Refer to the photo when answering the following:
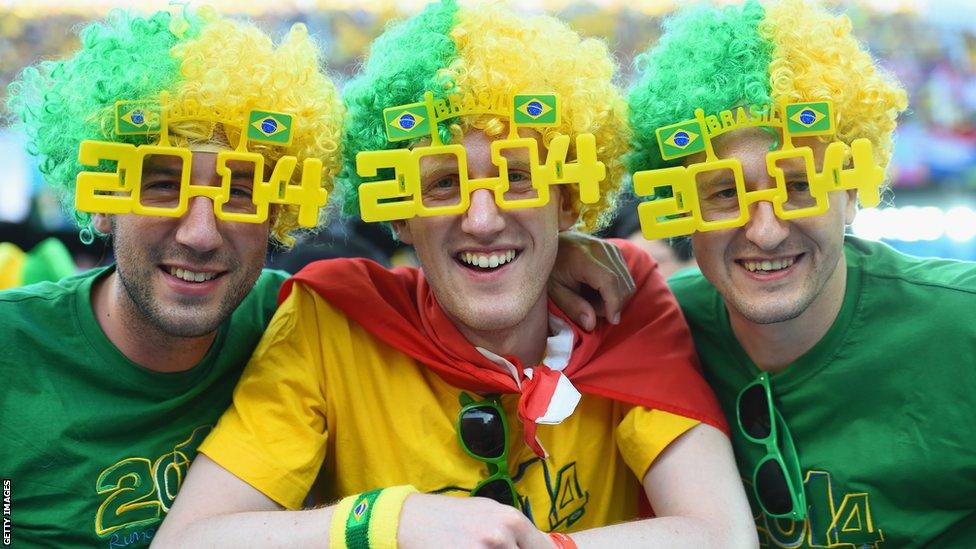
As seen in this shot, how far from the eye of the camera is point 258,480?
210 centimetres

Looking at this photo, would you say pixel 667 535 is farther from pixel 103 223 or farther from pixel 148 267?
pixel 103 223

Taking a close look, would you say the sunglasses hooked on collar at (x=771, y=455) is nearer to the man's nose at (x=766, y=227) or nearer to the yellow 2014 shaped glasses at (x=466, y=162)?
the man's nose at (x=766, y=227)

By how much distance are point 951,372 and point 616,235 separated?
280cm

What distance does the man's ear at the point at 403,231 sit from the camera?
248cm

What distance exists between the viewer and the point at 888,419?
2346 mm

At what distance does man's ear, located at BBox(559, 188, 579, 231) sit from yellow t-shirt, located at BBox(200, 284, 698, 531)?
471 mm

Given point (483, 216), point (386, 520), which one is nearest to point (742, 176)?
point (483, 216)

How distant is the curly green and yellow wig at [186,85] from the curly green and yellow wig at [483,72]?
0.43ft

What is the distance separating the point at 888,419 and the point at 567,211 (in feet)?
3.13

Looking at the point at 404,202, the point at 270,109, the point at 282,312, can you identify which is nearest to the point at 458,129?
the point at 404,202

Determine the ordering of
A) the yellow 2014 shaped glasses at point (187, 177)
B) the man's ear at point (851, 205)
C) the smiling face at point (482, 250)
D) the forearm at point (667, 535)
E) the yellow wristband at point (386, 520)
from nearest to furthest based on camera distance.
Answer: the yellow wristband at point (386, 520)
the forearm at point (667, 535)
the yellow 2014 shaped glasses at point (187, 177)
the smiling face at point (482, 250)
the man's ear at point (851, 205)

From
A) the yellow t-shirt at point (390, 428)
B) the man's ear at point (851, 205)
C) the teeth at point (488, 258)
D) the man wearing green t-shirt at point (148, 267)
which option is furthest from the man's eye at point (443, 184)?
the man's ear at point (851, 205)

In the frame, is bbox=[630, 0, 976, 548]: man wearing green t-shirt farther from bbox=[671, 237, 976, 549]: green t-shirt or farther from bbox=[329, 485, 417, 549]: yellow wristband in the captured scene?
bbox=[329, 485, 417, 549]: yellow wristband

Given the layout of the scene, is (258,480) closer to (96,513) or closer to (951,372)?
(96,513)
